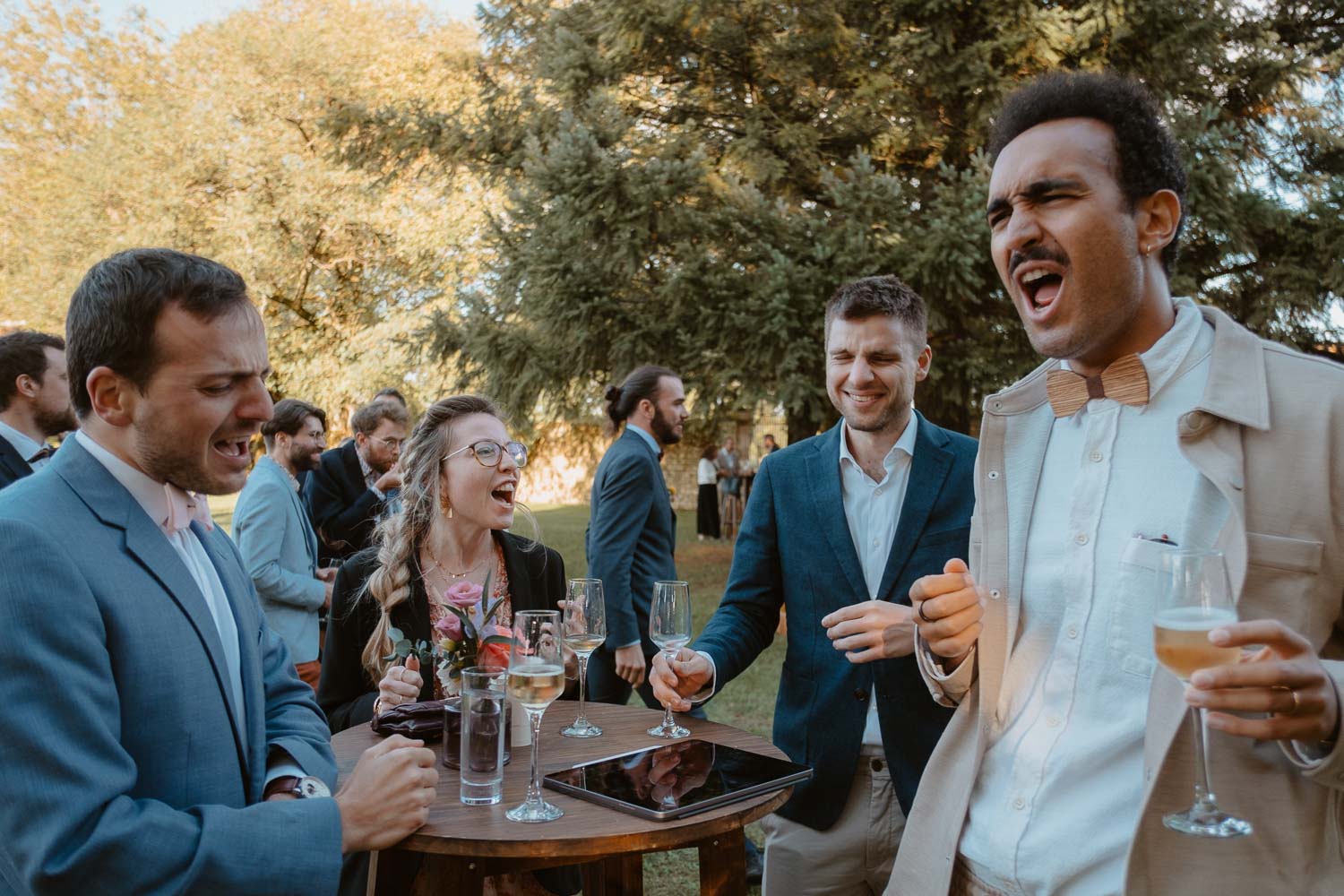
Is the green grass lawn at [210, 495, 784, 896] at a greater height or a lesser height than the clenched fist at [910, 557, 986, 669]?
lesser

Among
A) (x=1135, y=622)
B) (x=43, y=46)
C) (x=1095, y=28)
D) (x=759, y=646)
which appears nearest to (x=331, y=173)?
(x=43, y=46)

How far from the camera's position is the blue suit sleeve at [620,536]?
16.6 feet

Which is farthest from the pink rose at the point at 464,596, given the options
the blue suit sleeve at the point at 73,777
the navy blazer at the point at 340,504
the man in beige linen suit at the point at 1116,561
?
the navy blazer at the point at 340,504

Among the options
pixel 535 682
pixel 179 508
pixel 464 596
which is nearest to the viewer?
pixel 179 508

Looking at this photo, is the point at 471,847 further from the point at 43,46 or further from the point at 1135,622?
the point at 43,46

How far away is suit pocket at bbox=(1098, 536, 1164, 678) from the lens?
162 cm

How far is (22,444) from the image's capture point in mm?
4801

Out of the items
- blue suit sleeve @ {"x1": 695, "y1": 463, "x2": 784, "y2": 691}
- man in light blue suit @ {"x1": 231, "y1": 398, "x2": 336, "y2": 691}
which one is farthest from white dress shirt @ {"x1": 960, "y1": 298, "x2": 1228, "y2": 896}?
man in light blue suit @ {"x1": 231, "y1": 398, "x2": 336, "y2": 691}

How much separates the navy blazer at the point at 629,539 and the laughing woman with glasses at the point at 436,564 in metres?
1.37

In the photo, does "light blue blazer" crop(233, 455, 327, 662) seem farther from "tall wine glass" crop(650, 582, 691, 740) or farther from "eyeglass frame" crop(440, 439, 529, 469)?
"tall wine glass" crop(650, 582, 691, 740)

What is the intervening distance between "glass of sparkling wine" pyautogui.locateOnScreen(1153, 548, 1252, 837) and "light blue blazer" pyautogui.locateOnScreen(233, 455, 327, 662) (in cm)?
466

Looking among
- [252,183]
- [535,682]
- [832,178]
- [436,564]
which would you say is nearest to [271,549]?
[436,564]

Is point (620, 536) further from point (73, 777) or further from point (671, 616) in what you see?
point (73, 777)

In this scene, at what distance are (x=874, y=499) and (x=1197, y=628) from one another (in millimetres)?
1734
